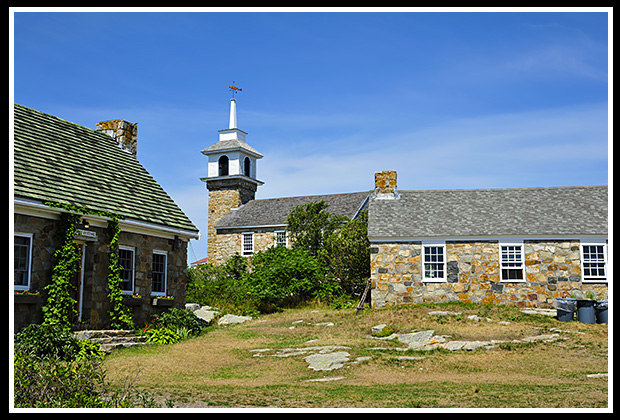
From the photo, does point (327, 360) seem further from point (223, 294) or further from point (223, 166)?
point (223, 166)

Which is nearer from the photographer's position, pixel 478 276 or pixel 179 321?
pixel 179 321

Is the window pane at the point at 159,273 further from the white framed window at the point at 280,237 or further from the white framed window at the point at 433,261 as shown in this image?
the white framed window at the point at 280,237

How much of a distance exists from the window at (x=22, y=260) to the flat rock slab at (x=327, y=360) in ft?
22.1

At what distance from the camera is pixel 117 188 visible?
1767 cm

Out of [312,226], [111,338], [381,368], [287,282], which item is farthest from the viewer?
[312,226]

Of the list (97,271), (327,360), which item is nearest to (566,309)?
(327,360)

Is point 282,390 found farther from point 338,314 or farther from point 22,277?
point 338,314

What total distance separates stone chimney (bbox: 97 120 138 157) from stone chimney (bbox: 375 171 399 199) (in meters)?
11.0

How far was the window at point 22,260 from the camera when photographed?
13531 millimetres

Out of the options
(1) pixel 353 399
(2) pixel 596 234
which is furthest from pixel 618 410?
(2) pixel 596 234

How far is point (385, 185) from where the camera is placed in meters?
27.1

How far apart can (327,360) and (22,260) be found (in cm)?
739

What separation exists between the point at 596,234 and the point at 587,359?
37.1 ft

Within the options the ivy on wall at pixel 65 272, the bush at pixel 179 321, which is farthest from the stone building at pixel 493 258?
the ivy on wall at pixel 65 272
